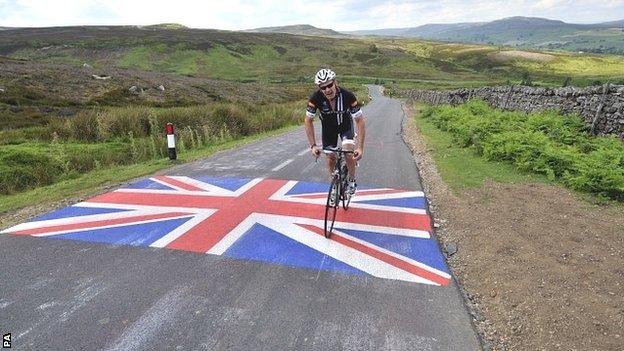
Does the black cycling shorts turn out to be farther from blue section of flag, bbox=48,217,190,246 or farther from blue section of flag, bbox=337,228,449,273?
blue section of flag, bbox=48,217,190,246

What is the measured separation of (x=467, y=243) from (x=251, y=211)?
3.52 meters

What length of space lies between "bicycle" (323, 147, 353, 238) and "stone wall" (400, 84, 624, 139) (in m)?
9.42

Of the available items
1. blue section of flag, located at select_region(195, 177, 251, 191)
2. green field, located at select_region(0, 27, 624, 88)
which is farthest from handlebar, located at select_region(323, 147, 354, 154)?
green field, located at select_region(0, 27, 624, 88)

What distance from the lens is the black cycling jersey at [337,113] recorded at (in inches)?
267

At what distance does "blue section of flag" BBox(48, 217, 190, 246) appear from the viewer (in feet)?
20.3

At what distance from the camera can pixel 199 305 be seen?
4.48 metres

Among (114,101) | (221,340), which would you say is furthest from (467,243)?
(114,101)

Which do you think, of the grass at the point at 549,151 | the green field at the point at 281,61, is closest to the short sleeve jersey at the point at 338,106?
the grass at the point at 549,151

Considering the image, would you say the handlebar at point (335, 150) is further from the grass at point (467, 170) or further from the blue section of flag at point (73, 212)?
the blue section of flag at point (73, 212)

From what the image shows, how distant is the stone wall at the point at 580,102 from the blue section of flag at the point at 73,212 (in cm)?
1300

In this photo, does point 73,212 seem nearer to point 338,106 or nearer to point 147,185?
point 147,185

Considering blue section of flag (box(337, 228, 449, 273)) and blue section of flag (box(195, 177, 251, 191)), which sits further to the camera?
blue section of flag (box(195, 177, 251, 191))

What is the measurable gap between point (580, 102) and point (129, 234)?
14.4 meters

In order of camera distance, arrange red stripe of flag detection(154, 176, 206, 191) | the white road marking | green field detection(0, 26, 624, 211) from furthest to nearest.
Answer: green field detection(0, 26, 624, 211)
the white road marking
red stripe of flag detection(154, 176, 206, 191)
